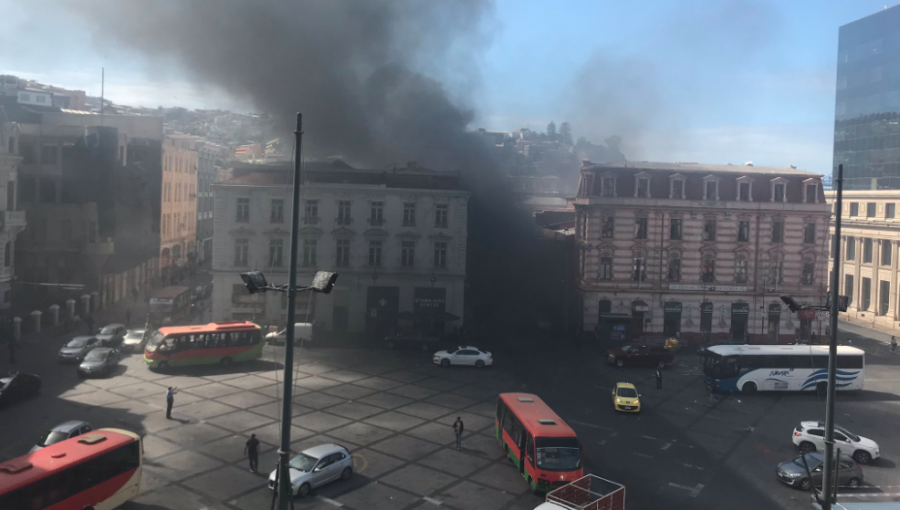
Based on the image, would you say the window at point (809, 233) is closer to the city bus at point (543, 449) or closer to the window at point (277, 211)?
the city bus at point (543, 449)

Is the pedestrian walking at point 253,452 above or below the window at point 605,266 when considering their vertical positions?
below

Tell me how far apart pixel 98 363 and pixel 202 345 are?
4541 mm

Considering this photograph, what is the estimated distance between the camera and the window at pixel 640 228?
144 feet

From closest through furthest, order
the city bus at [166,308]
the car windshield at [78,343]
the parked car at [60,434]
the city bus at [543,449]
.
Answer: the city bus at [543,449]
the parked car at [60,434]
the car windshield at [78,343]
the city bus at [166,308]

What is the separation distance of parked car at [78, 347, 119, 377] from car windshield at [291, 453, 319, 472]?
16082 mm

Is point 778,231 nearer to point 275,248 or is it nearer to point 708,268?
point 708,268

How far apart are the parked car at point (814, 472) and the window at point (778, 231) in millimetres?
27084

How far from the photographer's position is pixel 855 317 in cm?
5675

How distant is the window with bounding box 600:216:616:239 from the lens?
144 ft

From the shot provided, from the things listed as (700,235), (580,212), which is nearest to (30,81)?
(580,212)

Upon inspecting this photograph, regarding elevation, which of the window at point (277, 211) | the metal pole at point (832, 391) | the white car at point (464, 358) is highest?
the window at point (277, 211)

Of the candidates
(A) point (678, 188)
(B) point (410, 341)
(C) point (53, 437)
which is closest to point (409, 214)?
(B) point (410, 341)

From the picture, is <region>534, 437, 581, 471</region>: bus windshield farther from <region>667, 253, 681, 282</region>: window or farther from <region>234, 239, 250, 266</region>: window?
<region>667, 253, 681, 282</region>: window

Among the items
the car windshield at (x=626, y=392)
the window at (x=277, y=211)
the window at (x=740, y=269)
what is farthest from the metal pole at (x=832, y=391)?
the window at (x=277, y=211)
